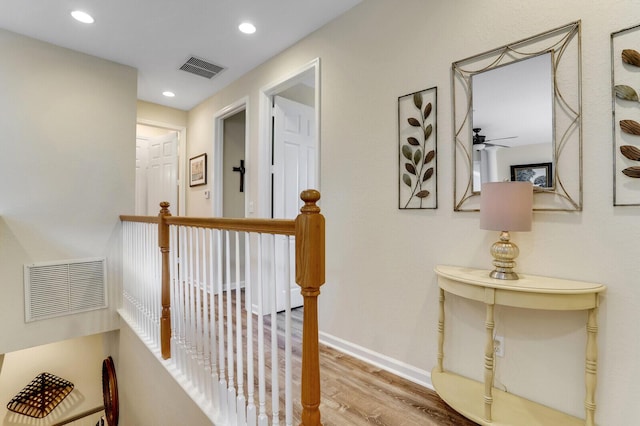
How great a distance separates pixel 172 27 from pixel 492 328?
3.21 m

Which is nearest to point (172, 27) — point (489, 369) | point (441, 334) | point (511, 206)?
point (511, 206)

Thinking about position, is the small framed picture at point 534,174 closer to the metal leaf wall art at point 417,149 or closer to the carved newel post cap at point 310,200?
the metal leaf wall art at point 417,149

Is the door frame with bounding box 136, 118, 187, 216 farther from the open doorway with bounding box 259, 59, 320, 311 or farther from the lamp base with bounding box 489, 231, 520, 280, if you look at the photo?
the lamp base with bounding box 489, 231, 520, 280

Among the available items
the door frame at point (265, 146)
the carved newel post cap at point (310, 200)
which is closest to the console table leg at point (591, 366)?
the carved newel post cap at point (310, 200)

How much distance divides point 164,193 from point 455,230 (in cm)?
400

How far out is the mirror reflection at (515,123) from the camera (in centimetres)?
145

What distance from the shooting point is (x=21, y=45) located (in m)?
2.69

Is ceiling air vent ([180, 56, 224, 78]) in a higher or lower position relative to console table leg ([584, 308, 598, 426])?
higher

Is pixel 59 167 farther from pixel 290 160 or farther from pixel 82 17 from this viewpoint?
pixel 290 160

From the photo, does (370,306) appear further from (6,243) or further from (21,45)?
(21,45)

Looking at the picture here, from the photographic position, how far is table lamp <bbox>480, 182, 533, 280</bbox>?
137cm

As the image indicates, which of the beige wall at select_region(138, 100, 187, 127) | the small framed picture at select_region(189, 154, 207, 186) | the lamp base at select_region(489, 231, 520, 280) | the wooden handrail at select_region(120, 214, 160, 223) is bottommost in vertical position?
the lamp base at select_region(489, 231, 520, 280)

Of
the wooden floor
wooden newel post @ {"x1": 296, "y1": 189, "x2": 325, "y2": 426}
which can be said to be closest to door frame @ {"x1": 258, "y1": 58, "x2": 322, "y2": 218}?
the wooden floor

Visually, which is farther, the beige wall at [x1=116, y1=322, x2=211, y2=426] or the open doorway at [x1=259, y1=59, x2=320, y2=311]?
the open doorway at [x1=259, y1=59, x2=320, y2=311]
